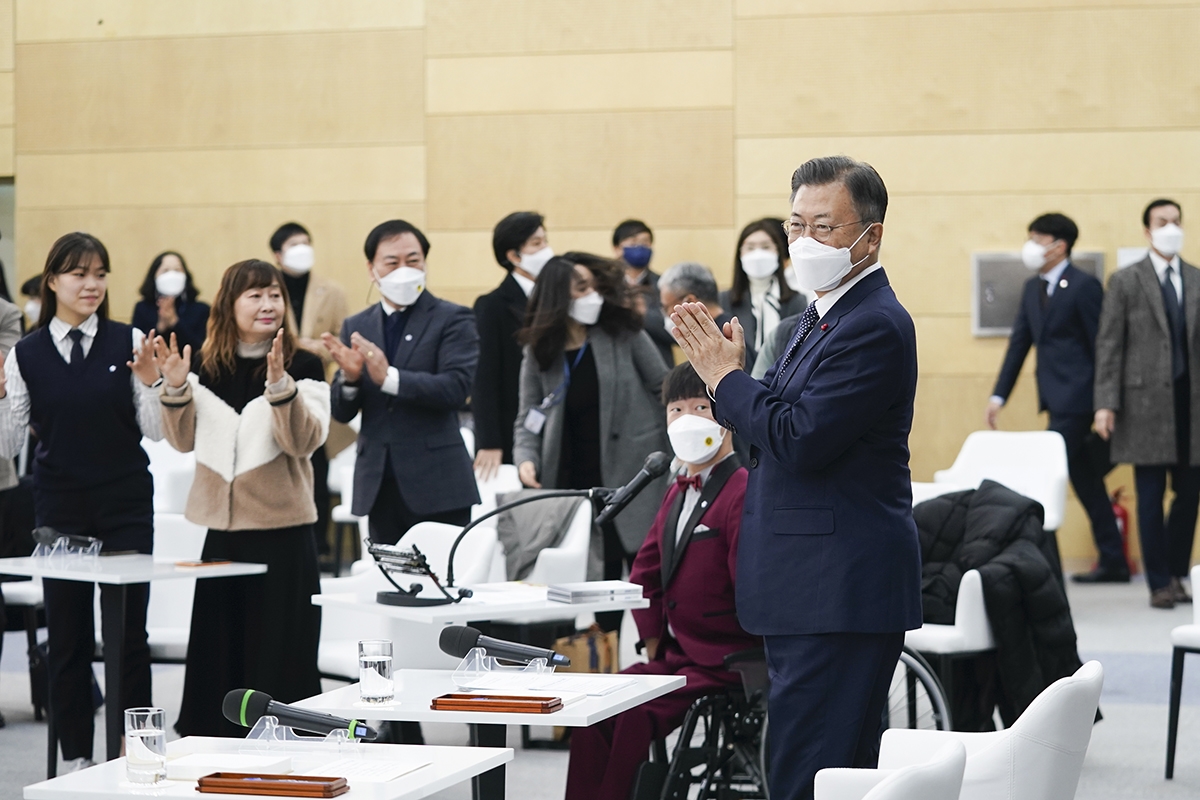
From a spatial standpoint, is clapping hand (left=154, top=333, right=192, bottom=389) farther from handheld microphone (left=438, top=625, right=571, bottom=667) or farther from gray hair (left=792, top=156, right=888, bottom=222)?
gray hair (left=792, top=156, right=888, bottom=222)

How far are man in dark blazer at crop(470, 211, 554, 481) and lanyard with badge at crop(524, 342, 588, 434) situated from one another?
0.53 m

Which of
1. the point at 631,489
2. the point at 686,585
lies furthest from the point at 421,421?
the point at 631,489

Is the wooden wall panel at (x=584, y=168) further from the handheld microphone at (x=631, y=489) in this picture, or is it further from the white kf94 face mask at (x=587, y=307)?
the handheld microphone at (x=631, y=489)

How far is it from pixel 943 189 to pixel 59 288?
5486mm

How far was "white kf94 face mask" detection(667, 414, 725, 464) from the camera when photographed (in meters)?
3.86

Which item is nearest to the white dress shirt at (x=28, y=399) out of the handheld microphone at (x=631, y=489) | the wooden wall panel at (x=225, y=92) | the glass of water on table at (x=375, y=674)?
the handheld microphone at (x=631, y=489)

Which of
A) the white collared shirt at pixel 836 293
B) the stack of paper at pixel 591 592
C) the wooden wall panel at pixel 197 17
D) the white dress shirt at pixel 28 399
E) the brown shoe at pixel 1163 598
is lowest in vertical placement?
the brown shoe at pixel 1163 598

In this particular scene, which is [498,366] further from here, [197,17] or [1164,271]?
[197,17]

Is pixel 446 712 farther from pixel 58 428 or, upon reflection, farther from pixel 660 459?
pixel 58 428

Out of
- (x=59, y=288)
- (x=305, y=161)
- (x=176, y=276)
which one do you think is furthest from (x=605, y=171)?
(x=59, y=288)

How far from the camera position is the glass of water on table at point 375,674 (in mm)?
2812

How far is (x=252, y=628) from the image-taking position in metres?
4.59

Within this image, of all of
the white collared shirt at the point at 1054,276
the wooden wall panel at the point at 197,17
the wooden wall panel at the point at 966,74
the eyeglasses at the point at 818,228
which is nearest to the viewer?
the eyeglasses at the point at 818,228

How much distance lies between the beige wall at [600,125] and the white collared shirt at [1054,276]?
0.54 metres
